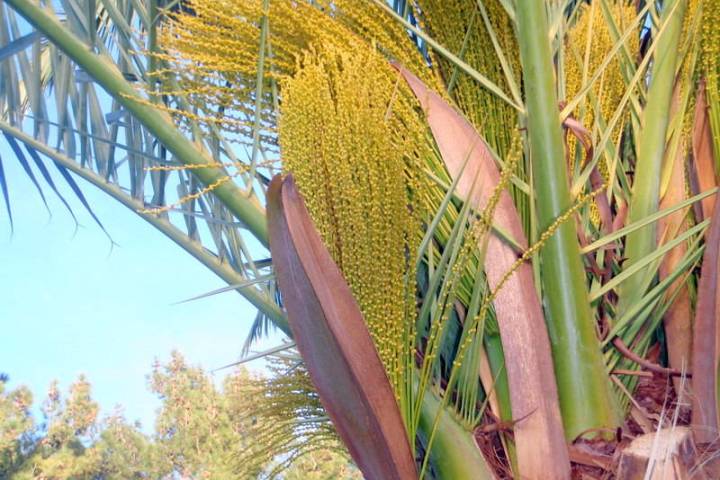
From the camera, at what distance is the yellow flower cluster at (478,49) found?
1.06m

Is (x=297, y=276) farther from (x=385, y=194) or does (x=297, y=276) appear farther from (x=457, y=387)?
(x=457, y=387)

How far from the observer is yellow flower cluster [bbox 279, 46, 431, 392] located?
82 cm

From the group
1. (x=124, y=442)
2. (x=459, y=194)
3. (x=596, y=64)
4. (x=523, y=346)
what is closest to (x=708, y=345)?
(x=523, y=346)

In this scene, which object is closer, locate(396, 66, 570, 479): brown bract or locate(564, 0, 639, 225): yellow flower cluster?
locate(396, 66, 570, 479): brown bract

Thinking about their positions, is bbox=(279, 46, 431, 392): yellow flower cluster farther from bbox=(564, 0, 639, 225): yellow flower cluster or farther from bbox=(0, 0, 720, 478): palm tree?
bbox=(564, 0, 639, 225): yellow flower cluster

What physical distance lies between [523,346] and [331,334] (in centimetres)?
24

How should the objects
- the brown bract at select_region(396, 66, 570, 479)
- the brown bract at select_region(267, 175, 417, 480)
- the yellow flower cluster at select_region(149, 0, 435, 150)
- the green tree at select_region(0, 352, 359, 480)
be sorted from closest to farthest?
the brown bract at select_region(267, 175, 417, 480) → the brown bract at select_region(396, 66, 570, 479) → the yellow flower cluster at select_region(149, 0, 435, 150) → the green tree at select_region(0, 352, 359, 480)

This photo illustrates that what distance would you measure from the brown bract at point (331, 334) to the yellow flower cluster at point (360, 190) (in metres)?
0.06

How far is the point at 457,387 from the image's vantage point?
926 mm

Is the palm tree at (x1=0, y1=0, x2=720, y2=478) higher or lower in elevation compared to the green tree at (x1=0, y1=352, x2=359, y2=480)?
higher

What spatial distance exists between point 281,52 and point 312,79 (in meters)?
0.20

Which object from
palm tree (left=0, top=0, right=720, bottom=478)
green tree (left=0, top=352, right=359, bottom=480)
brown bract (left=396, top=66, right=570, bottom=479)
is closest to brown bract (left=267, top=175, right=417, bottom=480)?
palm tree (left=0, top=0, right=720, bottom=478)

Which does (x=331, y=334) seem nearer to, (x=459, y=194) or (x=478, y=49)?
(x=459, y=194)

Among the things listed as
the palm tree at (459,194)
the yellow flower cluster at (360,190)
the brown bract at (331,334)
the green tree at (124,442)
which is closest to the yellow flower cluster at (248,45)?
the palm tree at (459,194)
